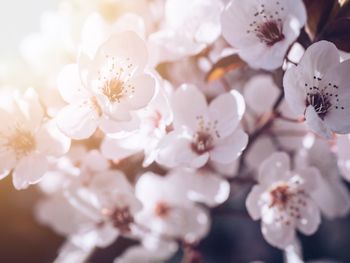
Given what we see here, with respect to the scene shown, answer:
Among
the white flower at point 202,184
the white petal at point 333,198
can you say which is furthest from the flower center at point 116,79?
the white petal at point 333,198

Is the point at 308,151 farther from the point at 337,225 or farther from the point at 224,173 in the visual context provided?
the point at 337,225

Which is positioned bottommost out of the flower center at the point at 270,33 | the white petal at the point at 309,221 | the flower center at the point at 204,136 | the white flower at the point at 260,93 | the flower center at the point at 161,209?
the flower center at the point at 161,209

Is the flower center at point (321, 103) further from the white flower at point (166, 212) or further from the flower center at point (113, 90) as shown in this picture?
the white flower at point (166, 212)

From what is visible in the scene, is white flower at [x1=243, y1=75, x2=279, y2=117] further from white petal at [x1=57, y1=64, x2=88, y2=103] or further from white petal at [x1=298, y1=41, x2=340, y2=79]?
white petal at [x1=57, y1=64, x2=88, y2=103]

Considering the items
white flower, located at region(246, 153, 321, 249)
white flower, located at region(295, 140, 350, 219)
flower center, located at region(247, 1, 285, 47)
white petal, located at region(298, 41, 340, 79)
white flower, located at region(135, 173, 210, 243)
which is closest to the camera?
white petal, located at region(298, 41, 340, 79)

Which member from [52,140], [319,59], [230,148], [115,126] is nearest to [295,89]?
[319,59]

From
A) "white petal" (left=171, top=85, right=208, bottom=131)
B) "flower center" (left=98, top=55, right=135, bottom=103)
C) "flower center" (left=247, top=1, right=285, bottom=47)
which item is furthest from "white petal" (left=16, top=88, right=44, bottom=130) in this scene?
"flower center" (left=247, top=1, right=285, bottom=47)
